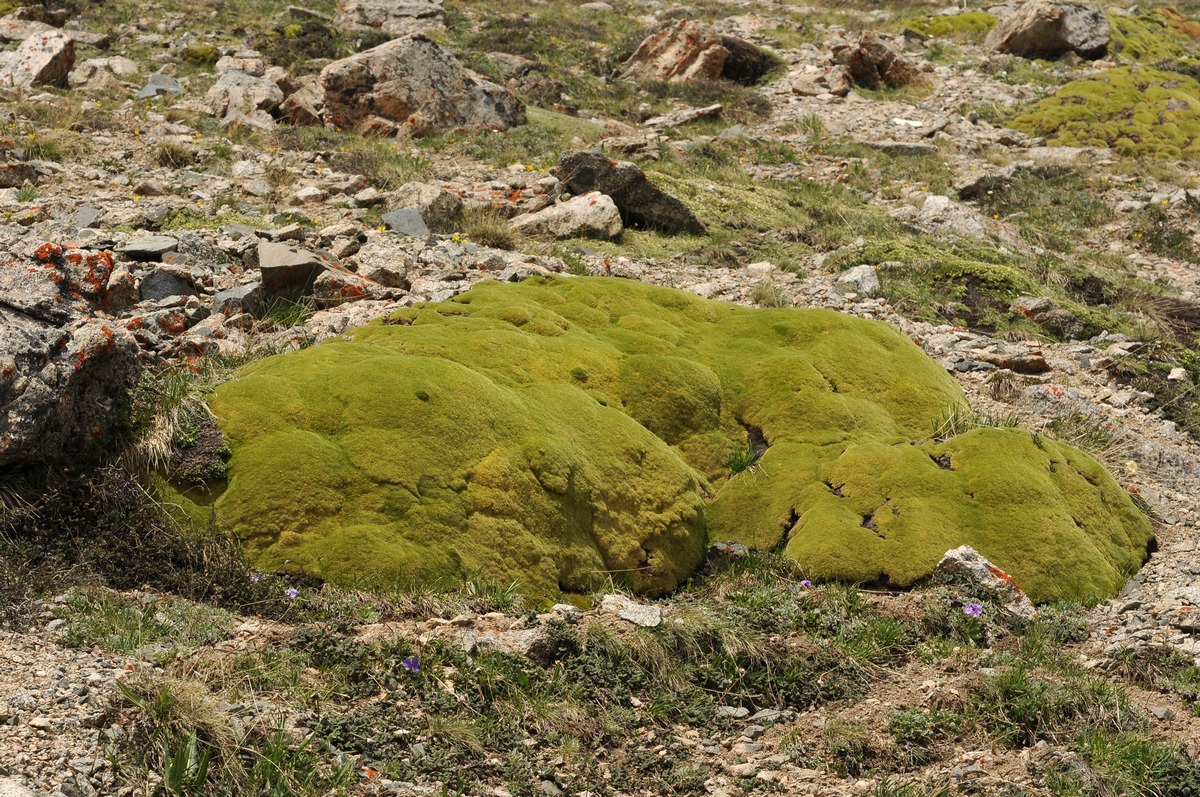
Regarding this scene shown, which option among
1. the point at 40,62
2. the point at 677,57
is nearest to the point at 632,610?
the point at 40,62

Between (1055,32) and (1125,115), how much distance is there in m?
6.30

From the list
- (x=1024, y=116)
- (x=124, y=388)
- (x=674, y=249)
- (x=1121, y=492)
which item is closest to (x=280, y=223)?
(x=674, y=249)

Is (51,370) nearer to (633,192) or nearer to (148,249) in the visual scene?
(148,249)

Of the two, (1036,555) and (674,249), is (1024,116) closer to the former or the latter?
(674,249)

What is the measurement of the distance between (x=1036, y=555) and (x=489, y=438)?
13.0 feet

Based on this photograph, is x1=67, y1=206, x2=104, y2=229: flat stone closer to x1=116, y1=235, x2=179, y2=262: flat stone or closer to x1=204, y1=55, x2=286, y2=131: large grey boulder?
x1=116, y1=235, x2=179, y2=262: flat stone

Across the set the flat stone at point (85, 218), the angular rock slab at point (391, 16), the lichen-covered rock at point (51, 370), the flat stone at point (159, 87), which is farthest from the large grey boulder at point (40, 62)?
the lichen-covered rock at point (51, 370)

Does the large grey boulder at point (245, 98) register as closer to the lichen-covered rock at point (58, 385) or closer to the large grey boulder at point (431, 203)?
the large grey boulder at point (431, 203)

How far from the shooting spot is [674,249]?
1395 cm

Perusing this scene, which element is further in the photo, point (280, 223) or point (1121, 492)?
point (280, 223)

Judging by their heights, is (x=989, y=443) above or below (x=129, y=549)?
below

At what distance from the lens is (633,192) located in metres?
14.7

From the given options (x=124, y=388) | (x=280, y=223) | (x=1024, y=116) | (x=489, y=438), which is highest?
(x=124, y=388)

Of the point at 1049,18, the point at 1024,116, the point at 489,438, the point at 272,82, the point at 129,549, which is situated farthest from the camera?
the point at 1049,18
